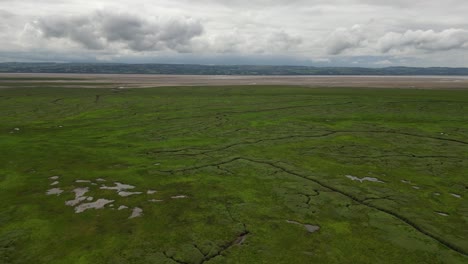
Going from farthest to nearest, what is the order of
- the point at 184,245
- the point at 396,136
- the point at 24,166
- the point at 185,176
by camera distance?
the point at 396,136 < the point at 24,166 < the point at 185,176 < the point at 184,245

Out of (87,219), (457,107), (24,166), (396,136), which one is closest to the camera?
(87,219)

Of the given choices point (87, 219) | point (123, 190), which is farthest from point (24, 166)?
point (87, 219)

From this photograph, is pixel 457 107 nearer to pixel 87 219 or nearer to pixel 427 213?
pixel 427 213

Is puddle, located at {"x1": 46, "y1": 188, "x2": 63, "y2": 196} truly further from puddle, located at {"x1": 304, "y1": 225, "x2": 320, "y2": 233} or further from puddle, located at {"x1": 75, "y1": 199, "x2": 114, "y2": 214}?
puddle, located at {"x1": 304, "y1": 225, "x2": 320, "y2": 233}

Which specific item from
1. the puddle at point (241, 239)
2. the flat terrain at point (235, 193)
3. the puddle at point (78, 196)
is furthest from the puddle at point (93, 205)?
the puddle at point (241, 239)

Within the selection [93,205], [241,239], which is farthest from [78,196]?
[241,239]

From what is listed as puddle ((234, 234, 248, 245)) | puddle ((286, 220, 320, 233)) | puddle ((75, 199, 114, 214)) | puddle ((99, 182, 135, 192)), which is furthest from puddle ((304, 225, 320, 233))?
puddle ((99, 182, 135, 192))
